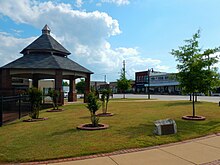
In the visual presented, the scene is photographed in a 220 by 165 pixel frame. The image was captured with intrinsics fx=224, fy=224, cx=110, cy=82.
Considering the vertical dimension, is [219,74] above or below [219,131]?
above

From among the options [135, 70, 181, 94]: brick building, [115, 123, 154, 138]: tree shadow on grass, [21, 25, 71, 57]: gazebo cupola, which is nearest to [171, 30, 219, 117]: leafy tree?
[115, 123, 154, 138]: tree shadow on grass

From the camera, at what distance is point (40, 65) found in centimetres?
2641

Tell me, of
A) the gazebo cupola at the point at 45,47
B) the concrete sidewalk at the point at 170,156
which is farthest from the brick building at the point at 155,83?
the concrete sidewalk at the point at 170,156

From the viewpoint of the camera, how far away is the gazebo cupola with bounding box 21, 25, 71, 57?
29734mm

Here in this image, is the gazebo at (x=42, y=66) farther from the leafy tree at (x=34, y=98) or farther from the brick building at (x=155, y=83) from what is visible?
the brick building at (x=155, y=83)

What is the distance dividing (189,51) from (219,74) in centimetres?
225

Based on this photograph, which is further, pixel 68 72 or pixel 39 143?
pixel 68 72

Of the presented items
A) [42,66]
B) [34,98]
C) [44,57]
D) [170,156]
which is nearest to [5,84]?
[42,66]

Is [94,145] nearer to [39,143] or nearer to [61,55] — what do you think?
[39,143]

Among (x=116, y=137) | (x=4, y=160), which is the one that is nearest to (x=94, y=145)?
(x=116, y=137)

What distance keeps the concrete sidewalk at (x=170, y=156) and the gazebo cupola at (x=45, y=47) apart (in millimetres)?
25347

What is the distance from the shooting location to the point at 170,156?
638 centimetres

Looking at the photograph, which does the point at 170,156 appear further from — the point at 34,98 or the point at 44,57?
the point at 44,57

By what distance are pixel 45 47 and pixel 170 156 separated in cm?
2659
